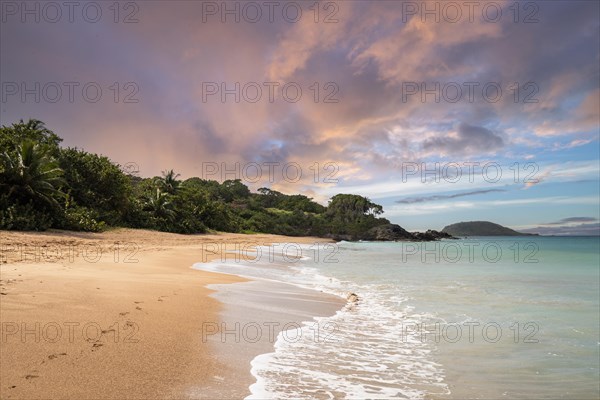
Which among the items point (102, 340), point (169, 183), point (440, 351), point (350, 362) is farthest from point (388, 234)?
point (102, 340)

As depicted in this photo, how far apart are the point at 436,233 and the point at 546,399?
4245 inches

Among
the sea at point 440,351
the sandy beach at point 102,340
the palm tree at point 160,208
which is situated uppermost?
the palm tree at point 160,208

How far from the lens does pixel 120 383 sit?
9.89 feet

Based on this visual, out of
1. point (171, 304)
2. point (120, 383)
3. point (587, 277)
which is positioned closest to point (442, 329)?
point (171, 304)

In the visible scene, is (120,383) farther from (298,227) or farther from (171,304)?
(298,227)

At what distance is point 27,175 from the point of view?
1959 cm

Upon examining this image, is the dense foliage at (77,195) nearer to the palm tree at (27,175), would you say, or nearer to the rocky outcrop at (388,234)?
the palm tree at (27,175)

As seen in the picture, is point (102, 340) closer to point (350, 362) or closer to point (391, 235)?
point (350, 362)

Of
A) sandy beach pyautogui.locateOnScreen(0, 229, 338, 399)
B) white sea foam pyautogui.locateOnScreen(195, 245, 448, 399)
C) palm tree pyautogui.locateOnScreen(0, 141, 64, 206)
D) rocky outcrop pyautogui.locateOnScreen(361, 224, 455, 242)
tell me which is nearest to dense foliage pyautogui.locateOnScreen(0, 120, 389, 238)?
palm tree pyautogui.locateOnScreen(0, 141, 64, 206)

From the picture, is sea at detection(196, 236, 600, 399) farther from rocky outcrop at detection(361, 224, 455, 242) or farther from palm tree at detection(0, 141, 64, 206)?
rocky outcrop at detection(361, 224, 455, 242)

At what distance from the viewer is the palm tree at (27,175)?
19328 millimetres

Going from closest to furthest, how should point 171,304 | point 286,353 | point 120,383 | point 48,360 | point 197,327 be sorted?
point 120,383
point 48,360
point 286,353
point 197,327
point 171,304

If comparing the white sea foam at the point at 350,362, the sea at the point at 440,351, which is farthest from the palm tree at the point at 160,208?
the white sea foam at the point at 350,362

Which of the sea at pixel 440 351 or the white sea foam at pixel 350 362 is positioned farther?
the sea at pixel 440 351
